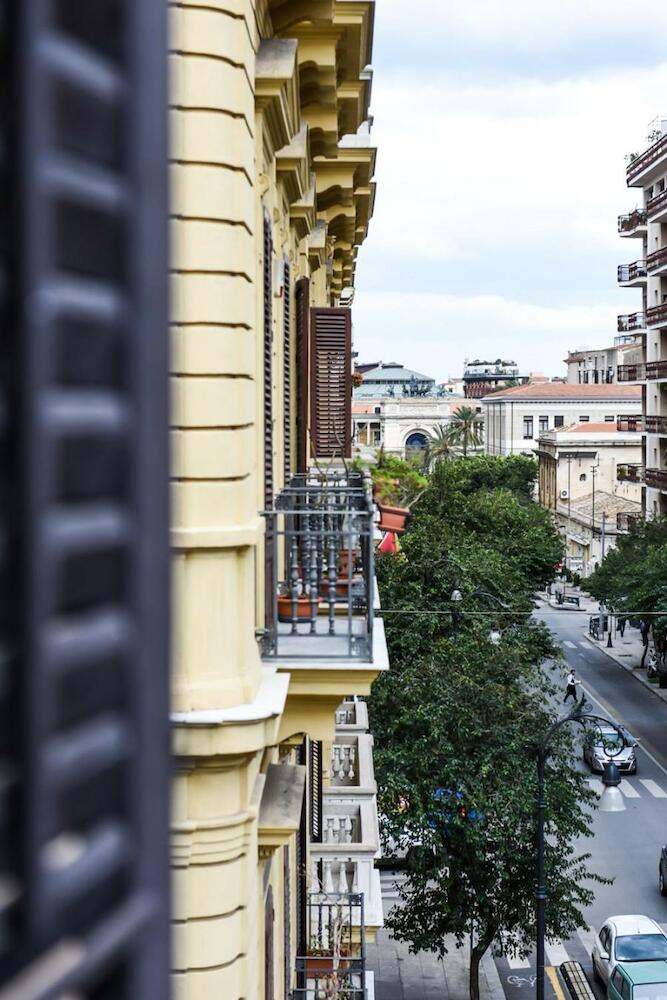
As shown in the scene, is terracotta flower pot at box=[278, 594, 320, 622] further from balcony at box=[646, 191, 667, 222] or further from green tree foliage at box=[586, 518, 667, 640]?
balcony at box=[646, 191, 667, 222]

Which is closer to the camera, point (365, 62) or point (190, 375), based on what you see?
point (190, 375)

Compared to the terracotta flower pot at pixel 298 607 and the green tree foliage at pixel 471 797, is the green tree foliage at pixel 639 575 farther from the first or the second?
the terracotta flower pot at pixel 298 607

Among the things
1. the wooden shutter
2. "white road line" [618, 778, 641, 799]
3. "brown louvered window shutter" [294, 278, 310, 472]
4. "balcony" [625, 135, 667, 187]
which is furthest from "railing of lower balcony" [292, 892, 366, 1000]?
"balcony" [625, 135, 667, 187]

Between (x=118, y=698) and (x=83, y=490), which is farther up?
(x=83, y=490)

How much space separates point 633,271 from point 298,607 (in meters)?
56.8

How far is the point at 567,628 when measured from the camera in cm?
7056

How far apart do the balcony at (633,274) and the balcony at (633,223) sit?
56.1 inches

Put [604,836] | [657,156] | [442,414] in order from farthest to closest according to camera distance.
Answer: [442,414] → [657,156] → [604,836]

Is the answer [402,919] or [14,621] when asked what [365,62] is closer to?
[14,621]

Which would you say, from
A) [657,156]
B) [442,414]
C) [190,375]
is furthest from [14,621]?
[442,414]

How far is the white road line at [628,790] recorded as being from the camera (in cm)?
3591

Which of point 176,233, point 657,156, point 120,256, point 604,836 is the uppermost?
point 657,156

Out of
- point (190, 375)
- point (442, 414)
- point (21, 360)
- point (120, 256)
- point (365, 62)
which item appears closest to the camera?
point (21, 360)

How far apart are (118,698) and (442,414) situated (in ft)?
554
